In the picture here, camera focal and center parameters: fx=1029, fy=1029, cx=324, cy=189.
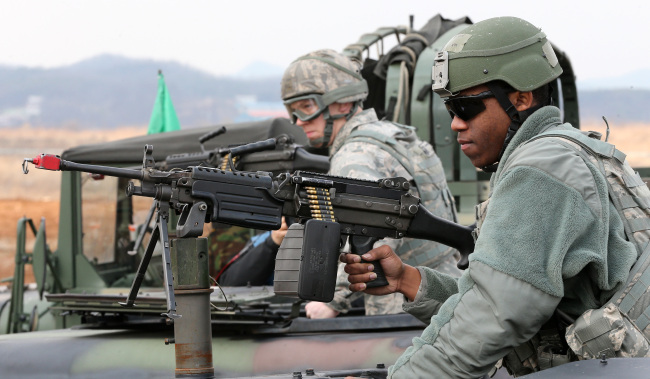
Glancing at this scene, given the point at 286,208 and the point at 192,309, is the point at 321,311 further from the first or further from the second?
the point at 286,208

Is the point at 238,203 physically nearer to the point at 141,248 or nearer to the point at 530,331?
the point at 530,331

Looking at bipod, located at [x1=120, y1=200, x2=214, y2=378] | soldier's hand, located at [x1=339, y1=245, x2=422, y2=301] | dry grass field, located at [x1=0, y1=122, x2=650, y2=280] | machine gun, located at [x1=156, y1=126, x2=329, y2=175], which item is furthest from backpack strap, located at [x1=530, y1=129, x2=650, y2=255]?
dry grass field, located at [x1=0, y1=122, x2=650, y2=280]

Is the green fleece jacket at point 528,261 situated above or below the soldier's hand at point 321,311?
above

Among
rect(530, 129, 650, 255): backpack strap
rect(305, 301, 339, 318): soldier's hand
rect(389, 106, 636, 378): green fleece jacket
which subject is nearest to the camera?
rect(389, 106, 636, 378): green fleece jacket

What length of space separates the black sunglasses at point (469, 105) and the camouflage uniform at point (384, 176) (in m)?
1.96

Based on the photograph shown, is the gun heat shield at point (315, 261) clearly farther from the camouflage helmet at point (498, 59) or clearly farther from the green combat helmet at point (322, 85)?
the green combat helmet at point (322, 85)

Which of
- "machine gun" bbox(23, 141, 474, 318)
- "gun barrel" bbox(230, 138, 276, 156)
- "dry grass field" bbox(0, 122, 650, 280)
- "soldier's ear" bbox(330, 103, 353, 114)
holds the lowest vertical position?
"dry grass field" bbox(0, 122, 650, 280)

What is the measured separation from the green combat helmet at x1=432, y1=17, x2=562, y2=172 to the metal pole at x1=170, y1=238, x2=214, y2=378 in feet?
4.56

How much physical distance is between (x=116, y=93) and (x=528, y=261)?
31.7 meters

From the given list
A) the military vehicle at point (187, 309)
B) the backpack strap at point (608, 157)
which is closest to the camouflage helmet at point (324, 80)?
the military vehicle at point (187, 309)

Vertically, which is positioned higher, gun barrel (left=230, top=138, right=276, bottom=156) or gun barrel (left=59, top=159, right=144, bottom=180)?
gun barrel (left=59, top=159, right=144, bottom=180)

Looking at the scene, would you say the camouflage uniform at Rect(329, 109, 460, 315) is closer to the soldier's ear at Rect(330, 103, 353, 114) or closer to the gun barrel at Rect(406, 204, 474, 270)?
the soldier's ear at Rect(330, 103, 353, 114)

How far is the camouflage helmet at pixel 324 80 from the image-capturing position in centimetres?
586

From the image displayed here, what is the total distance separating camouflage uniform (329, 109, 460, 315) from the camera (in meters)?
5.16
